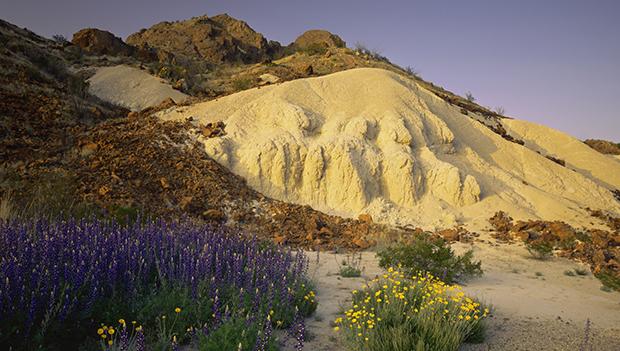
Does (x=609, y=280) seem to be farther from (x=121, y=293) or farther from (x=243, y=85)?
(x=243, y=85)

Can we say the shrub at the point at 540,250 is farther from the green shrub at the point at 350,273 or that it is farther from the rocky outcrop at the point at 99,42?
the rocky outcrop at the point at 99,42

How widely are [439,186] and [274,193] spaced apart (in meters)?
5.66

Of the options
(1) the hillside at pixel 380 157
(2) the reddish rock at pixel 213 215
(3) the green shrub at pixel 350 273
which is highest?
(1) the hillside at pixel 380 157

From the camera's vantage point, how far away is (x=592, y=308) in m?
6.84

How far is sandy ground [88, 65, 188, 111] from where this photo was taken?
78.0 ft

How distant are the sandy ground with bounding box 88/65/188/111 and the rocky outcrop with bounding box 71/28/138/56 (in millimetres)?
8496

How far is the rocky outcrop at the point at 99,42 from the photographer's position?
113 ft

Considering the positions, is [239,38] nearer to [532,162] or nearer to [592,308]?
[532,162]

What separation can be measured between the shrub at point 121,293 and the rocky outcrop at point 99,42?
1293 inches

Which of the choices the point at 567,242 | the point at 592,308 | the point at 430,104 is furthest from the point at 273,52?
the point at 592,308

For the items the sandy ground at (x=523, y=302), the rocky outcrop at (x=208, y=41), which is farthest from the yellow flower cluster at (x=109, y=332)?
the rocky outcrop at (x=208, y=41)

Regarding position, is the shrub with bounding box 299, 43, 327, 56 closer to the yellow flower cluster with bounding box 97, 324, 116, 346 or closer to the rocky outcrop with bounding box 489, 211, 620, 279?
the rocky outcrop with bounding box 489, 211, 620, 279

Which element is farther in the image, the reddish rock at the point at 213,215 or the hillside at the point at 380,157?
the hillside at the point at 380,157

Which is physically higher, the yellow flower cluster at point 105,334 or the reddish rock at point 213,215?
the reddish rock at point 213,215
